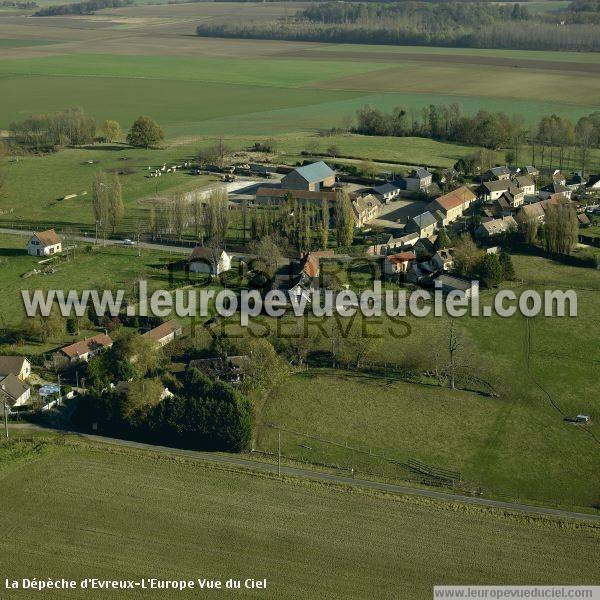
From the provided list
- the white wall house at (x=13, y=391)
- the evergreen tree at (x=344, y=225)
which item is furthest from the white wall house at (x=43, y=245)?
the white wall house at (x=13, y=391)

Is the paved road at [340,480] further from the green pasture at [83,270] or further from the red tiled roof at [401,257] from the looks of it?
the red tiled roof at [401,257]

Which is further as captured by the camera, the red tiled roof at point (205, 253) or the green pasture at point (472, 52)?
the green pasture at point (472, 52)

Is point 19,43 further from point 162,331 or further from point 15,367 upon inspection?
point 15,367

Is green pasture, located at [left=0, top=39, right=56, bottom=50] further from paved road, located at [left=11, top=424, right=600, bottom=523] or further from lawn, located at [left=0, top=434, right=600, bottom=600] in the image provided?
lawn, located at [left=0, top=434, right=600, bottom=600]

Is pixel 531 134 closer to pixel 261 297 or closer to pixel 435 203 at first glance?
pixel 435 203

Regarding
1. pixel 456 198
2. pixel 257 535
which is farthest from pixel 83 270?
pixel 257 535

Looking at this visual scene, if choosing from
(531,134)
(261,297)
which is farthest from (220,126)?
(261,297)
